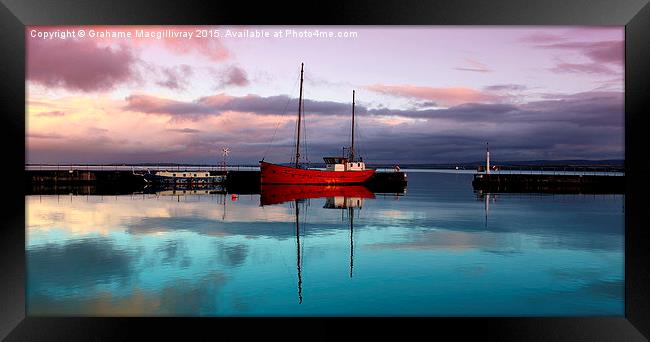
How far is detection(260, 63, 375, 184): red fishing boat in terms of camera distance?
49.3m

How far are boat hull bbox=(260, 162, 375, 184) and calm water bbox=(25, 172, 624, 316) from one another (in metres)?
26.1

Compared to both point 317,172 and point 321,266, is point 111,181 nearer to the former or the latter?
point 317,172

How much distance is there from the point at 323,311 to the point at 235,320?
11.0 ft

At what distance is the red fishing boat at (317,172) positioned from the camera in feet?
162

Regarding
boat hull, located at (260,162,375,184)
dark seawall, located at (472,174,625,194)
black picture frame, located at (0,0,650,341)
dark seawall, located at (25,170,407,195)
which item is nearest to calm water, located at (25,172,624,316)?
black picture frame, located at (0,0,650,341)

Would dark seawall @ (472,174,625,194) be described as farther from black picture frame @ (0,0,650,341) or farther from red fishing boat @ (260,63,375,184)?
black picture frame @ (0,0,650,341)

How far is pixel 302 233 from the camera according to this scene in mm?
18062

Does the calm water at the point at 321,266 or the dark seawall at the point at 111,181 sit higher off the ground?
the dark seawall at the point at 111,181

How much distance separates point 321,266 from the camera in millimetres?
12305

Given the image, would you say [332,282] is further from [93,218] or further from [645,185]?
[93,218]
